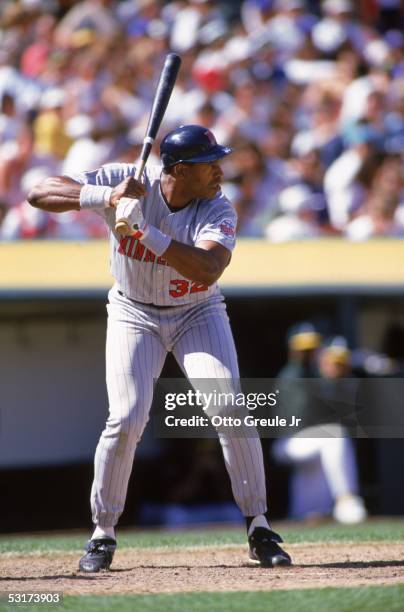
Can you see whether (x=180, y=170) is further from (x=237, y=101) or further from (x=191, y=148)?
(x=237, y=101)

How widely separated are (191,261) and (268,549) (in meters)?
1.19

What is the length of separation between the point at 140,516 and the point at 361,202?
3064 millimetres

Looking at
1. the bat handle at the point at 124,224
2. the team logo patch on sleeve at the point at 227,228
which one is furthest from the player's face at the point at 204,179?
the bat handle at the point at 124,224

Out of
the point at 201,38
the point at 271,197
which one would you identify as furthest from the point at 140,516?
the point at 201,38

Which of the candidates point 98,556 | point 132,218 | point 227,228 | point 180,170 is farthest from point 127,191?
point 98,556

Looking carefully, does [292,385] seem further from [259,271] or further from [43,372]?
[43,372]

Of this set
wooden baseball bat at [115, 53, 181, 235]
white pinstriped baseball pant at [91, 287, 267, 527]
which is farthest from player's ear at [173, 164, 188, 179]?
white pinstriped baseball pant at [91, 287, 267, 527]

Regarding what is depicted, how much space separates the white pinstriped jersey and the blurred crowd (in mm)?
3856

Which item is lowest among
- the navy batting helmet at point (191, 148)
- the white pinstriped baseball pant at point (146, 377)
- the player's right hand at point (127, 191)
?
the white pinstriped baseball pant at point (146, 377)

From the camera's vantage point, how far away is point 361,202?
28.2ft

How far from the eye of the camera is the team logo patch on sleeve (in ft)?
13.7

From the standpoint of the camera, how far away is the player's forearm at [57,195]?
13.6ft

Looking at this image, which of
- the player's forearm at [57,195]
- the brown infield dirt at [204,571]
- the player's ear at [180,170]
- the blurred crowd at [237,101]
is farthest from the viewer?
the blurred crowd at [237,101]

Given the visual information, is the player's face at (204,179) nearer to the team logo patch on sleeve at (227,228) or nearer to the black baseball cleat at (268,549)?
the team logo patch on sleeve at (227,228)
